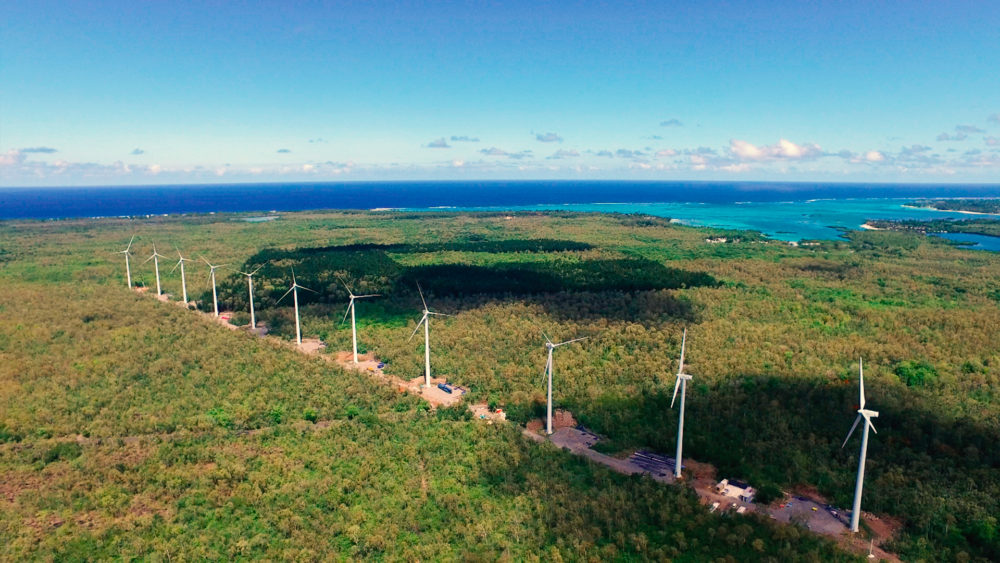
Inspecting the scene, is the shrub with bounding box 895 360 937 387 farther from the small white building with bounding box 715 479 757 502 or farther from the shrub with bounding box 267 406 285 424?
the shrub with bounding box 267 406 285 424

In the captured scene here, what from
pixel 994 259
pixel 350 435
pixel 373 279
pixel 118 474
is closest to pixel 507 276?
pixel 373 279

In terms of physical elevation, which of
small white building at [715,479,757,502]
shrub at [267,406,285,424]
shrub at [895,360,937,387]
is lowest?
small white building at [715,479,757,502]

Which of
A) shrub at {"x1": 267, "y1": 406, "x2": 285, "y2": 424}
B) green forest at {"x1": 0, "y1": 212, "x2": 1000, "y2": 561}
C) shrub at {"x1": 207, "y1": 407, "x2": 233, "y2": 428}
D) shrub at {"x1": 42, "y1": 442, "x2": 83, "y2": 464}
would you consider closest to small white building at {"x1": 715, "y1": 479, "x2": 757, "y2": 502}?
green forest at {"x1": 0, "y1": 212, "x2": 1000, "y2": 561}

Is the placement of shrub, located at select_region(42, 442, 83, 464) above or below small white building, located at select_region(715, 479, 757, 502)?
above

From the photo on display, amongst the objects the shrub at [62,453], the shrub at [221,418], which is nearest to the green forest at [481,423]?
the shrub at [62,453]

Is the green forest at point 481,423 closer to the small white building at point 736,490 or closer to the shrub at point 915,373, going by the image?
the shrub at point 915,373

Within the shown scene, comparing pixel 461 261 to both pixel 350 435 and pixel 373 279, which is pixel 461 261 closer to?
pixel 373 279

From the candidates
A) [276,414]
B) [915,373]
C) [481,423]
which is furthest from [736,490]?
[276,414]

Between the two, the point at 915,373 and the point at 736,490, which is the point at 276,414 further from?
the point at 915,373

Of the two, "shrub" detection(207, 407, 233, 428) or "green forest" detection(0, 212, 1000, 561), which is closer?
"green forest" detection(0, 212, 1000, 561)
